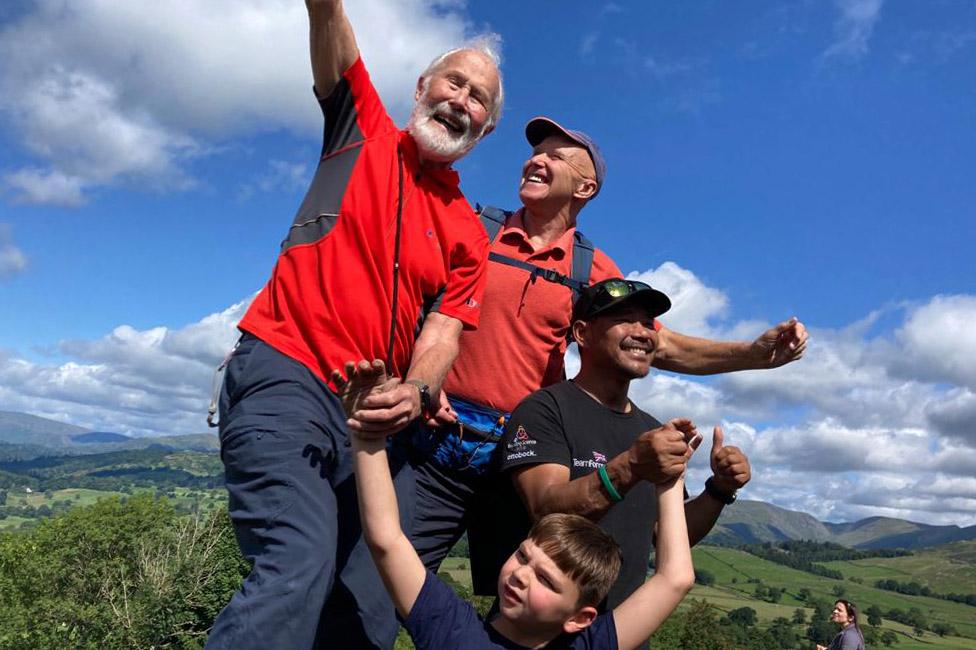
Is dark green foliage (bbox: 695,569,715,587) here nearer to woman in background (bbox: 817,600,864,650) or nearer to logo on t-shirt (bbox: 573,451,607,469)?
woman in background (bbox: 817,600,864,650)

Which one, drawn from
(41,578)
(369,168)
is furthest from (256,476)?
(41,578)

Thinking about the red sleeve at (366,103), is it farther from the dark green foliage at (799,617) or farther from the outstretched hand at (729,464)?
the dark green foliage at (799,617)

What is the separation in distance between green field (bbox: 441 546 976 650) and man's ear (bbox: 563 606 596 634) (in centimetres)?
12242

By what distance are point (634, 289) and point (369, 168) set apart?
185 centimetres

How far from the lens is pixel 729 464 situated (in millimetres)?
4508

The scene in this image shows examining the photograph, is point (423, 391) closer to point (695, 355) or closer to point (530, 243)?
point (530, 243)

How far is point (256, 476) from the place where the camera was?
3.05m

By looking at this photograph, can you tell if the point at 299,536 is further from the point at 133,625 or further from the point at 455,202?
the point at 133,625

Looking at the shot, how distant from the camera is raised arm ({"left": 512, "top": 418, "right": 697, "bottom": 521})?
364 cm

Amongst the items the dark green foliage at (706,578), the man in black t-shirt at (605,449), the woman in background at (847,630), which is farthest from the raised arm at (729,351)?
the dark green foliage at (706,578)

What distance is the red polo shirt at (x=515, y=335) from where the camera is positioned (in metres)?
4.65

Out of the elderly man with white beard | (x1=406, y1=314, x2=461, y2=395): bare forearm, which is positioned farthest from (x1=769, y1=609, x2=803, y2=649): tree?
the elderly man with white beard

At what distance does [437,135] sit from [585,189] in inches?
64.1

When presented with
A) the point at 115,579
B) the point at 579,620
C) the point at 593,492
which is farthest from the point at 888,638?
the point at 579,620
